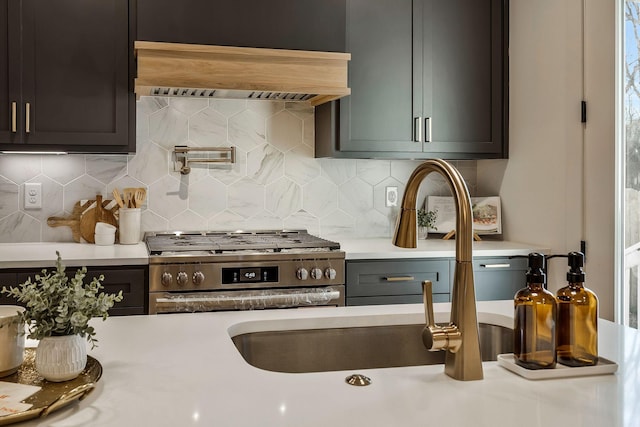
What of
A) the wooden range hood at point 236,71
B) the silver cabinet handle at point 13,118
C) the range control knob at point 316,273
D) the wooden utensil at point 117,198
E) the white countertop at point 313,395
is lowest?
the white countertop at point 313,395

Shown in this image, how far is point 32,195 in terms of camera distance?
11.0 feet

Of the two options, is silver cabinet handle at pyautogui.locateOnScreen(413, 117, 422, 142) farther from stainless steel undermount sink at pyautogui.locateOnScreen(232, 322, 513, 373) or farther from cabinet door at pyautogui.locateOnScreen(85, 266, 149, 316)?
stainless steel undermount sink at pyautogui.locateOnScreen(232, 322, 513, 373)

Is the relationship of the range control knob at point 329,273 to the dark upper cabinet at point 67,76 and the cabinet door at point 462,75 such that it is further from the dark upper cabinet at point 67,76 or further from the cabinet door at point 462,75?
the dark upper cabinet at point 67,76

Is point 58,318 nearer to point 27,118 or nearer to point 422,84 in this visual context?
point 27,118

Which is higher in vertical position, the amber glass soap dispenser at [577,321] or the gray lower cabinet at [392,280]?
the amber glass soap dispenser at [577,321]

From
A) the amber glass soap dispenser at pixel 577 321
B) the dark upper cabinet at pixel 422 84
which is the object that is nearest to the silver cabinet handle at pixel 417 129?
the dark upper cabinet at pixel 422 84

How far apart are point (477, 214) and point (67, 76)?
2.33 metres

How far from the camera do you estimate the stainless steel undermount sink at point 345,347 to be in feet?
5.54

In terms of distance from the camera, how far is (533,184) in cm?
354

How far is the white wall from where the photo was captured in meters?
3.00

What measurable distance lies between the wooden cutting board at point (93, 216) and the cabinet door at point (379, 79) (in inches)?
50.1

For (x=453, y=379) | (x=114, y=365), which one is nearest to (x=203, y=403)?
(x=114, y=365)

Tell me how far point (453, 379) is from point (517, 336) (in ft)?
0.56

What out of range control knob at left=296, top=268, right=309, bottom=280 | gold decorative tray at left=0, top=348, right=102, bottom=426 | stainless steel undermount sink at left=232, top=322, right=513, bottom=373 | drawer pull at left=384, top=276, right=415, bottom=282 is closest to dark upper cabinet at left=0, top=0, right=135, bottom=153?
range control knob at left=296, top=268, right=309, bottom=280
